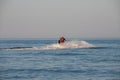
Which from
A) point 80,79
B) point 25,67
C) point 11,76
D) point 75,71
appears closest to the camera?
point 80,79

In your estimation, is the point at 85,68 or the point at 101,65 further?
the point at 101,65

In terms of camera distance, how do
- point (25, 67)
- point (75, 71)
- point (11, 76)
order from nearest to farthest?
point (11, 76) < point (75, 71) < point (25, 67)

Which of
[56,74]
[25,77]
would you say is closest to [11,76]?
[25,77]

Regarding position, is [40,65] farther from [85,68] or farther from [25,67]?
[85,68]

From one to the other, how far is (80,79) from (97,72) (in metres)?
3.02

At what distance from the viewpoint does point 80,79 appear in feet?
73.0

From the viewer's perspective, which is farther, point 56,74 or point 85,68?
point 85,68

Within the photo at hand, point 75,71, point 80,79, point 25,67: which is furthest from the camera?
point 25,67

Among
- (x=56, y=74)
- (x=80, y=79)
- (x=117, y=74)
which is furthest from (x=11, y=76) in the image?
(x=117, y=74)

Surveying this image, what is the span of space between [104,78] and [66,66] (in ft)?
21.6

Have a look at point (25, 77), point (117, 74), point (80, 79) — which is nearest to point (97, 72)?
point (117, 74)

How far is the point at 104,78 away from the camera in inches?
885

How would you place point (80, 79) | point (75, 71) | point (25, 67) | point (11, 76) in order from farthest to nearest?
point (25, 67) < point (75, 71) < point (11, 76) < point (80, 79)

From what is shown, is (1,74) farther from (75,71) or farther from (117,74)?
(117,74)
